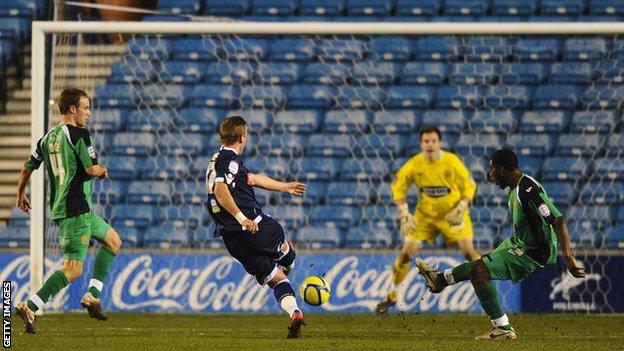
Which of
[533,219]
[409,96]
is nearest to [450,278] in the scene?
[533,219]

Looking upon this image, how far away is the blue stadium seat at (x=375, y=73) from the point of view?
14.8 meters

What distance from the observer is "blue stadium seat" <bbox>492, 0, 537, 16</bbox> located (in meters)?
16.2

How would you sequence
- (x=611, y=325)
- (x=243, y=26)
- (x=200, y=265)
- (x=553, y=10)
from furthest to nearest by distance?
(x=553, y=10)
(x=200, y=265)
(x=243, y=26)
(x=611, y=325)

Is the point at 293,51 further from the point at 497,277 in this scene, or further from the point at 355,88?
the point at 497,277

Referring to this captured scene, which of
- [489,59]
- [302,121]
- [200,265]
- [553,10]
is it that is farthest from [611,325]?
[553,10]

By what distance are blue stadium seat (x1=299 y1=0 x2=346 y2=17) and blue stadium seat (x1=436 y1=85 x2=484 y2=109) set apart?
2.46 meters

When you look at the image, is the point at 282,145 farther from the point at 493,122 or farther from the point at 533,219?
the point at 533,219

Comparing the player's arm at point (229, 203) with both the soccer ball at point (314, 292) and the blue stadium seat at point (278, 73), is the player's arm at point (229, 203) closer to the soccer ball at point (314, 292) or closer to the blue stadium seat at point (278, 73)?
the soccer ball at point (314, 292)

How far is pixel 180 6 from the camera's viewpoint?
56.2ft

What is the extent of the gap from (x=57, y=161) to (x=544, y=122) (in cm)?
676

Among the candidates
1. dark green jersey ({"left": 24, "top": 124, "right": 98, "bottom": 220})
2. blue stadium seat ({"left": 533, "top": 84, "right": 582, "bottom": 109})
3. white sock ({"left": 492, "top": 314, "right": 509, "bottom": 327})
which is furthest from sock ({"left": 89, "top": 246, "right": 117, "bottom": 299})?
blue stadium seat ({"left": 533, "top": 84, "right": 582, "bottom": 109})

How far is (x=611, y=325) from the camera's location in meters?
9.67

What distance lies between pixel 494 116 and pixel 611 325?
178 inches

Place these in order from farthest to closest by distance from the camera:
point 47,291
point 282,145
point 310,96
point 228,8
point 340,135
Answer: point 228,8 → point 310,96 → point 340,135 → point 282,145 → point 47,291
